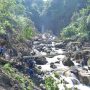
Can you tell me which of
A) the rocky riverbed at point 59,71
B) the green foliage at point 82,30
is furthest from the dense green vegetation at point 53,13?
the rocky riverbed at point 59,71

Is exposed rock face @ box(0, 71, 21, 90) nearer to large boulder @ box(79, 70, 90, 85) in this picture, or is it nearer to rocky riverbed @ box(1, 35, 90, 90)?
rocky riverbed @ box(1, 35, 90, 90)

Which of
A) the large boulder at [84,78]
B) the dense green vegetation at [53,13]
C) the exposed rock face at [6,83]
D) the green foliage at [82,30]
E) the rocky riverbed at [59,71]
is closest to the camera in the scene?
the exposed rock face at [6,83]

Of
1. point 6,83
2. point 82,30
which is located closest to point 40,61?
point 6,83

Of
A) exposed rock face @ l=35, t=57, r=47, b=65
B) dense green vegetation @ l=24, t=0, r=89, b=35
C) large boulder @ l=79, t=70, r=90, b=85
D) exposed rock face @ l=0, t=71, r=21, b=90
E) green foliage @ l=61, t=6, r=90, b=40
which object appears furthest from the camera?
dense green vegetation @ l=24, t=0, r=89, b=35

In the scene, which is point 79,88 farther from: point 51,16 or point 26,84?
point 51,16

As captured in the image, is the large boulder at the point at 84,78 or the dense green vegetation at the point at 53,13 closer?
the large boulder at the point at 84,78

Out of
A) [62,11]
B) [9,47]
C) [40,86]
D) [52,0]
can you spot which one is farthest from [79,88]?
[52,0]

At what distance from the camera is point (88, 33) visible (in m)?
80.7

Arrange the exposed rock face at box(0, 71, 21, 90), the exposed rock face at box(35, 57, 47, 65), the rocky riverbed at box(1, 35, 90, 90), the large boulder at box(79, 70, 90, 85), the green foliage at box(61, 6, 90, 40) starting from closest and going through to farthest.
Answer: the exposed rock face at box(0, 71, 21, 90), the rocky riverbed at box(1, 35, 90, 90), the large boulder at box(79, 70, 90, 85), the exposed rock face at box(35, 57, 47, 65), the green foliage at box(61, 6, 90, 40)

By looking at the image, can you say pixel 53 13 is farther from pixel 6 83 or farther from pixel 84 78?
pixel 6 83

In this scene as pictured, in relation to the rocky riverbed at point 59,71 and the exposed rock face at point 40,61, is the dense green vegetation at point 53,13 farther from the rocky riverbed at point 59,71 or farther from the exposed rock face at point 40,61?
the rocky riverbed at point 59,71

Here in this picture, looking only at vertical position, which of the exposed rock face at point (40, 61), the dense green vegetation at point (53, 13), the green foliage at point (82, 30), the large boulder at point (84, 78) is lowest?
the large boulder at point (84, 78)

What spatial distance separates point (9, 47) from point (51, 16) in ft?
Answer: 359

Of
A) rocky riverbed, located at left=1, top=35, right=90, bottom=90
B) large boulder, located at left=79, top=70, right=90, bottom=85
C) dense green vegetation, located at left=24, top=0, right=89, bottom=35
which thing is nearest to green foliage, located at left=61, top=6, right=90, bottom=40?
rocky riverbed, located at left=1, top=35, right=90, bottom=90
